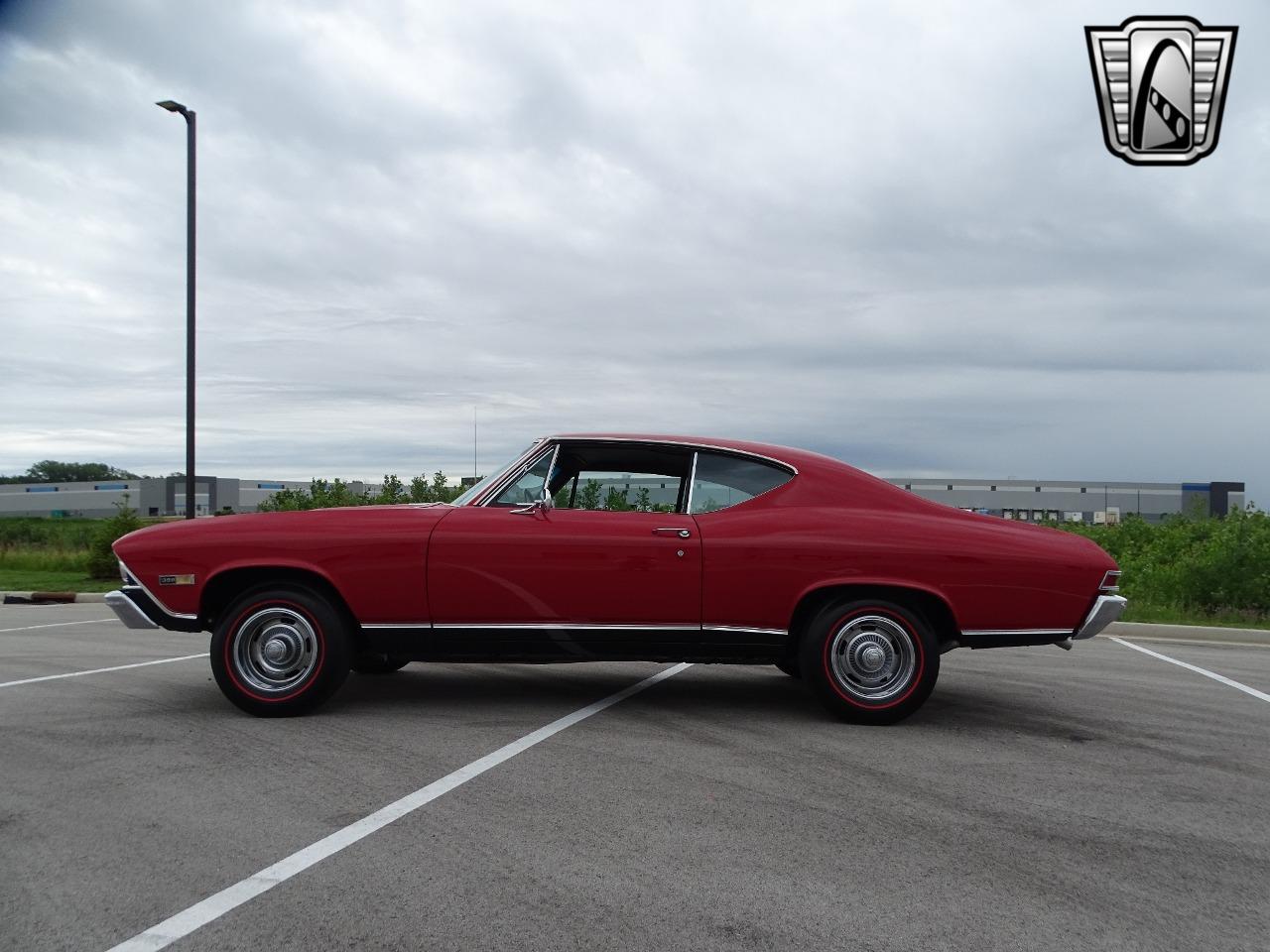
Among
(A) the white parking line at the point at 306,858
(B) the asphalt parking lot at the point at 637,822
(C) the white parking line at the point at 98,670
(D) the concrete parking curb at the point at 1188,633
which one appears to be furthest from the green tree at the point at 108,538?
(D) the concrete parking curb at the point at 1188,633

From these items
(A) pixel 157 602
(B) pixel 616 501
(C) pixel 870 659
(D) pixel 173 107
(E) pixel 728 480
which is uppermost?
(D) pixel 173 107

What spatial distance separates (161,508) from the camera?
43.6m

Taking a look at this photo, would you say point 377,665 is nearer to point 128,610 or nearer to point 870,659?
point 128,610

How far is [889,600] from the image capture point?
5.75 meters

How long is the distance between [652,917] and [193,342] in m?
15.6

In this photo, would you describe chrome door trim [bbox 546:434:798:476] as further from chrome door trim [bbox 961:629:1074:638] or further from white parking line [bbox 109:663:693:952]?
white parking line [bbox 109:663:693:952]

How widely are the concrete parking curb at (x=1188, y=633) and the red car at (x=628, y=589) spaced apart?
6572 millimetres

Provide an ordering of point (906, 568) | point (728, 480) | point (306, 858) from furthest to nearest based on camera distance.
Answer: point (728, 480) < point (906, 568) < point (306, 858)

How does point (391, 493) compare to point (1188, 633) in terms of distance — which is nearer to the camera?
point (1188, 633)

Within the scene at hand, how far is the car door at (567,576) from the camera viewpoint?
18.7ft

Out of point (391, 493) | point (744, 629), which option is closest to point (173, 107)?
point (391, 493)

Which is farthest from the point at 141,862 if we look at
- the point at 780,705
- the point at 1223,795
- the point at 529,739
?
the point at 1223,795

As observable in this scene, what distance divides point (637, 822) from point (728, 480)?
259 cm

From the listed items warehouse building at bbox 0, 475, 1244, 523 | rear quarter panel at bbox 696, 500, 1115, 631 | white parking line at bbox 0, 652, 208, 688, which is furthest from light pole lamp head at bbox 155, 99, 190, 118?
rear quarter panel at bbox 696, 500, 1115, 631
